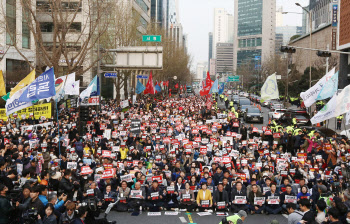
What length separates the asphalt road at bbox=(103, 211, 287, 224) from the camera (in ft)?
35.1

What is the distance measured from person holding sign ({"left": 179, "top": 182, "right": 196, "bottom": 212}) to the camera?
487 centimetres

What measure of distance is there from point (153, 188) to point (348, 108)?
7.19 meters

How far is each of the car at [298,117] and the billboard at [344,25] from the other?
1373cm

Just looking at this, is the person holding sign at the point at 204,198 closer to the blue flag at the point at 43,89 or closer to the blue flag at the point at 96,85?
the blue flag at the point at 43,89

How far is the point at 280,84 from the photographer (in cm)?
6525

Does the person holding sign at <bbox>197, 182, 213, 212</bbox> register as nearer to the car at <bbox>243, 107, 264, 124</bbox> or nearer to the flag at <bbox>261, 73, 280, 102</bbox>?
the flag at <bbox>261, 73, 280, 102</bbox>

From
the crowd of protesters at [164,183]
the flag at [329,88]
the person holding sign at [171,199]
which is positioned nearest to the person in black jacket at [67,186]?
the crowd of protesters at [164,183]

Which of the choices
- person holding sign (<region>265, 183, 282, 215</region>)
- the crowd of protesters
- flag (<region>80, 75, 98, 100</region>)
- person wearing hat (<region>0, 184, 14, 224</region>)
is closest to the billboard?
the crowd of protesters

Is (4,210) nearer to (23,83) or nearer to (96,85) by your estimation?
(23,83)

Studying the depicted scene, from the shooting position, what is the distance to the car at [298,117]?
95.0 feet

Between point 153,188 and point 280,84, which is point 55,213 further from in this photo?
point 280,84

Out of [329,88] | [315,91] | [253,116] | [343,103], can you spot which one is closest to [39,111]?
[315,91]

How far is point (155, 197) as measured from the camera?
1161cm

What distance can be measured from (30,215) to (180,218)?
15.1 ft
